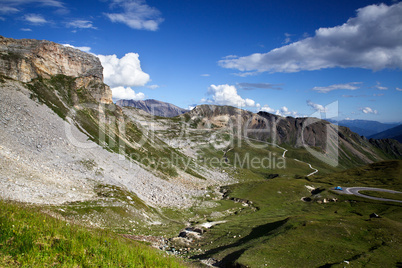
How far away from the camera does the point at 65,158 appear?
199 feet

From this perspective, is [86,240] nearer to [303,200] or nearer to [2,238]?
[2,238]

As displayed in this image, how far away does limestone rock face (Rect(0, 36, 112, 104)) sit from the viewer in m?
87.3

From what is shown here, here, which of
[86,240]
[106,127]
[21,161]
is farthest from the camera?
[106,127]

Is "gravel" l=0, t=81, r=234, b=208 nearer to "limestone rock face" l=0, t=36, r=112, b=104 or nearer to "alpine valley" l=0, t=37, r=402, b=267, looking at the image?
"alpine valley" l=0, t=37, r=402, b=267

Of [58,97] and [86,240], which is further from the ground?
[58,97]

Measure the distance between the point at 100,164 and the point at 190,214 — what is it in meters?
31.6

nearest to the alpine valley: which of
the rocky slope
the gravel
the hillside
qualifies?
the hillside

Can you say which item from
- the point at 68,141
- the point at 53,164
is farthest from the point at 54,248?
the point at 68,141

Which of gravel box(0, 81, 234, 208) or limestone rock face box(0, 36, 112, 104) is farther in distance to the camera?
limestone rock face box(0, 36, 112, 104)

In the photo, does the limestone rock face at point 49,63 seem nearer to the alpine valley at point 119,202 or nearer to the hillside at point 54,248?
the alpine valley at point 119,202

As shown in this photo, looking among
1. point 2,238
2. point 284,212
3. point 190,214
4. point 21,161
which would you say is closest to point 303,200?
point 284,212

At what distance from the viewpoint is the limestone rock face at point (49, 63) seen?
87.3 metres

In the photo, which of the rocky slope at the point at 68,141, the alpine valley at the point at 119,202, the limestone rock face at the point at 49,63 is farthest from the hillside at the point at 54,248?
the limestone rock face at the point at 49,63

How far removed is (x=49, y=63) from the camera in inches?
4213
